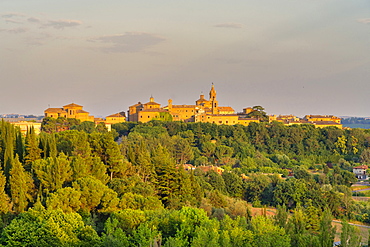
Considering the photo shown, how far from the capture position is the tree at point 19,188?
69.1 feet

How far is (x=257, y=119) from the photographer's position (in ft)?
223

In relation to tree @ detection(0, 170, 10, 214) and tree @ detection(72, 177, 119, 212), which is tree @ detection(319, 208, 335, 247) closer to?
tree @ detection(72, 177, 119, 212)

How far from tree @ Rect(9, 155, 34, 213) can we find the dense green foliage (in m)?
0.05

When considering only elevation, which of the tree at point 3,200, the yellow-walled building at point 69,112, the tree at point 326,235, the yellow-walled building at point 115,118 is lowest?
the tree at point 326,235

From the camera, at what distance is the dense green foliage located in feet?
56.8

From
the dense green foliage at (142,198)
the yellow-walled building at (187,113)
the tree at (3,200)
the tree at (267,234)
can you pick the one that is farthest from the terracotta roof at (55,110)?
the tree at (267,234)

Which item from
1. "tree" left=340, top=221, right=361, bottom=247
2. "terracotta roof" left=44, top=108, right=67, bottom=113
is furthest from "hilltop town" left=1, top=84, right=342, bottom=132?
"tree" left=340, top=221, right=361, bottom=247

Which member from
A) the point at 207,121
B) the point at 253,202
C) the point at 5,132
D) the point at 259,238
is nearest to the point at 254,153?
the point at 207,121

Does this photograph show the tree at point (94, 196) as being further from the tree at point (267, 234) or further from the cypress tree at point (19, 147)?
the tree at point (267, 234)

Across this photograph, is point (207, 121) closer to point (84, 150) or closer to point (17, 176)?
point (84, 150)

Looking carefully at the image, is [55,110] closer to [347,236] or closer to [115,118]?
[115,118]

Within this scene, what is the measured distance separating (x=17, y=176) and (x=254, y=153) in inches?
1465

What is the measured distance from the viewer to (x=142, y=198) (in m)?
22.0

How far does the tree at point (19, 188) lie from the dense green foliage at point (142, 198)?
0.15 feet
